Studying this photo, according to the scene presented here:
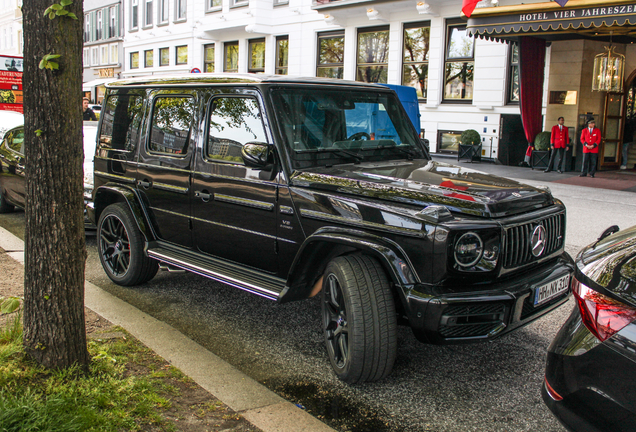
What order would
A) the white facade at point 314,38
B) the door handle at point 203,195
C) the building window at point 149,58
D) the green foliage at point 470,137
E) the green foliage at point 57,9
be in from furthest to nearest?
the building window at point 149,58, the white facade at point 314,38, the green foliage at point 470,137, the door handle at point 203,195, the green foliage at point 57,9

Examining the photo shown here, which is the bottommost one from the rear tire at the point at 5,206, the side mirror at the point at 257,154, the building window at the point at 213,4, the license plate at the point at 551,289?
the rear tire at the point at 5,206

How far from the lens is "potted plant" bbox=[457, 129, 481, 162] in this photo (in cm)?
1995

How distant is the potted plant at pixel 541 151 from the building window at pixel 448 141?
3.31m

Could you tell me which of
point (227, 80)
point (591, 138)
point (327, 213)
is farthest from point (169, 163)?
point (591, 138)

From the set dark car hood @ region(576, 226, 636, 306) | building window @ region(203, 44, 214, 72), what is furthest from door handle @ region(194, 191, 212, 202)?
building window @ region(203, 44, 214, 72)

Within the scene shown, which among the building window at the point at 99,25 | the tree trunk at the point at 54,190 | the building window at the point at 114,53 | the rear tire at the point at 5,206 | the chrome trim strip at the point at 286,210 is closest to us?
the tree trunk at the point at 54,190

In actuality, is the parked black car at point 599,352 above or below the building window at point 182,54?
below

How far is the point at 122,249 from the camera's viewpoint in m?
5.61

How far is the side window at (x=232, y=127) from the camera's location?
14.4 feet

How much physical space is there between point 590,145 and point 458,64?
6212mm

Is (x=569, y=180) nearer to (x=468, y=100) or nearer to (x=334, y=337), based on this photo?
(x=468, y=100)

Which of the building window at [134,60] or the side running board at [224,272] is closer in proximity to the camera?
the side running board at [224,272]

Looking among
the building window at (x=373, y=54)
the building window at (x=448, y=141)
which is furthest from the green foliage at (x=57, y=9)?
the building window at (x=373, y=54)

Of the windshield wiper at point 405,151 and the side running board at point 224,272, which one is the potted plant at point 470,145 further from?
the side running board at point 224,272
